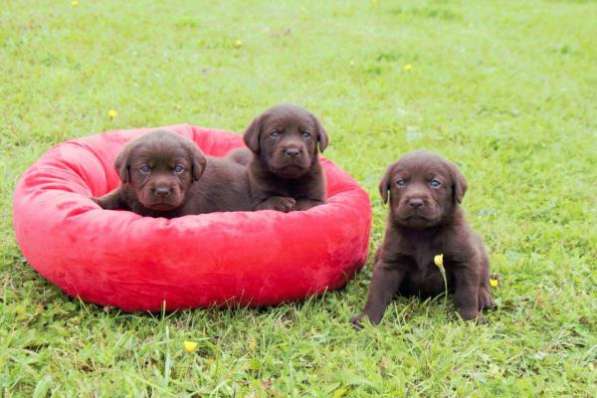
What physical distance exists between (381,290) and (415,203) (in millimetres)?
662

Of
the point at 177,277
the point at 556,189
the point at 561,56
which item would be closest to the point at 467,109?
the point at 556,189

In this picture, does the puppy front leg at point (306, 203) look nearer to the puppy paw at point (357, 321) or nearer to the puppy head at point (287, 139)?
the puppy head at point (287, 139)

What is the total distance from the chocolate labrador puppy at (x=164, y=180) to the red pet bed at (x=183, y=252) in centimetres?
25

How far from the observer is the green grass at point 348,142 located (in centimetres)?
388

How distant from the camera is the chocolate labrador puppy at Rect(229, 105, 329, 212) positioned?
16.8 feet

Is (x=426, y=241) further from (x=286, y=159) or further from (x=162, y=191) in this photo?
(x=162, y=191)

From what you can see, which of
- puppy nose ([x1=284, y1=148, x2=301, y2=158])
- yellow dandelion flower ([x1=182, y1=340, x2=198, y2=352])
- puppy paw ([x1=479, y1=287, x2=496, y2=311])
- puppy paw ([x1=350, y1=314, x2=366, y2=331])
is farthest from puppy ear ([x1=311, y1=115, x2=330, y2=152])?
yellow dandelion flower ([x1=182, y1=340, x2=198, y2=352])

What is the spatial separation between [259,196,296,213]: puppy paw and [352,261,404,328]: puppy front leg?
3.01ft

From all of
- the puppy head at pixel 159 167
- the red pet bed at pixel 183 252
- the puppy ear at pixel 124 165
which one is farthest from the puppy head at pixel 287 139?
the puppy ear at pixel 124 165

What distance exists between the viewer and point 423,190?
14.6 feet

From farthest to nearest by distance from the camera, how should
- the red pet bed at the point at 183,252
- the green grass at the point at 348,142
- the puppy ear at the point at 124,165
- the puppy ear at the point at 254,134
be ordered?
the puppy ear at the point at 254,134 < the puppy ear at the point at 124,165 < the red pet bed at the point at 183,252 < the green grass at the point at 348,142

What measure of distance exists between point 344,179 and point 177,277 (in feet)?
6.68

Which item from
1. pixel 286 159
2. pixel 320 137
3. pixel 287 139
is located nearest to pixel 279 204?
pixel 286 159

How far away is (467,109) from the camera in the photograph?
30.7ft
